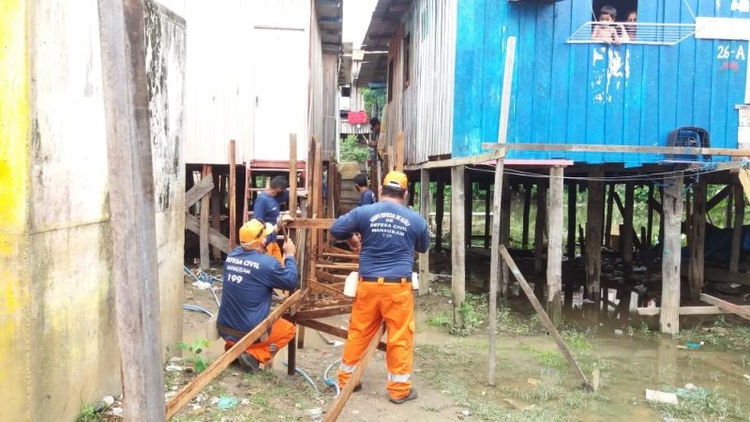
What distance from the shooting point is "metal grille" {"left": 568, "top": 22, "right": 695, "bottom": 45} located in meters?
8.10

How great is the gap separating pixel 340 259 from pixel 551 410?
19.6ft

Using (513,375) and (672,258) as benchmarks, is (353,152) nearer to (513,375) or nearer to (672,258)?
(672,258)

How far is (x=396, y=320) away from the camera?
189 inches

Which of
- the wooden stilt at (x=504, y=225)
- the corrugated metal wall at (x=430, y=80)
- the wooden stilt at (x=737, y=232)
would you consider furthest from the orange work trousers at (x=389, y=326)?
the wooden stilt at (x=737, y=232)

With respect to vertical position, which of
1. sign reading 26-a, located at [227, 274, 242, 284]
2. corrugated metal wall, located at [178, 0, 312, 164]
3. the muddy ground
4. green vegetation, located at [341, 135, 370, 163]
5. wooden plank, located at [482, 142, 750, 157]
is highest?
corrugated metal wall, located at [178, 0, 312, 164]

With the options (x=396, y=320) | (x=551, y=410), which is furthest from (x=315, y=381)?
(x=551, y=410)

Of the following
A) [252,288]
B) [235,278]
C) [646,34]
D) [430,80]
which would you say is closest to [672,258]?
[646,34]

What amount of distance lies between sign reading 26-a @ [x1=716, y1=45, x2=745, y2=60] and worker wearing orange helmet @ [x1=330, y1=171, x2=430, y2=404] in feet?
19.6

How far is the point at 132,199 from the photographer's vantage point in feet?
6.57

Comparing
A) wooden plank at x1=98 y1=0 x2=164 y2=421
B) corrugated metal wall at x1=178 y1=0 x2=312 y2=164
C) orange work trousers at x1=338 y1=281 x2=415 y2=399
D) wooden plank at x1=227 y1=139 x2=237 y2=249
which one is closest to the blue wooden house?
corrugated metal wall at x1=178 y1=0 x2=312 y2=164

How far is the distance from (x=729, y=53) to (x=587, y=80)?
205 centimetres

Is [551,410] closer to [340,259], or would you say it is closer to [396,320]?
[396,320]

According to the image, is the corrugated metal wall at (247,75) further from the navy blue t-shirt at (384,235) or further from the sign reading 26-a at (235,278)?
the navy blue t-shirt at (384,235)

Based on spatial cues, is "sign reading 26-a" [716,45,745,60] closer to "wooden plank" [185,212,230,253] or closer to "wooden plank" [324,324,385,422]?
"wooden plank" [324,324,385,422]
